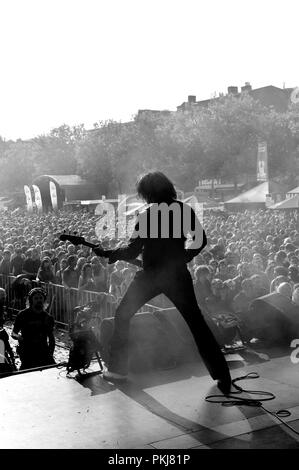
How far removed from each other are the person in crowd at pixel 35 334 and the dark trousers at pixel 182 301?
7.48ft

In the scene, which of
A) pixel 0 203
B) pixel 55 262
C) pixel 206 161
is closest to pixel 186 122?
pixel 206 161

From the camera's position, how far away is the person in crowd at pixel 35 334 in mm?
6742

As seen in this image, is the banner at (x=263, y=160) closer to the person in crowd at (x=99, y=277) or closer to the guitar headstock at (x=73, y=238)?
the person in crowd at (x=99, y=277)

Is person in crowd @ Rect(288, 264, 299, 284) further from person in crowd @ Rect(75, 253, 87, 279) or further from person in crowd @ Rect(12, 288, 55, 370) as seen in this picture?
person in crowd @ Rect(12, 288, 55, 370)

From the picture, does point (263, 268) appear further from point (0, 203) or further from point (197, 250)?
point (0, 203)

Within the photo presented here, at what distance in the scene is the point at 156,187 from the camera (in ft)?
15.4

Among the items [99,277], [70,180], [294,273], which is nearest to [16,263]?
[99,277]

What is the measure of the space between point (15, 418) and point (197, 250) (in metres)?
1.87

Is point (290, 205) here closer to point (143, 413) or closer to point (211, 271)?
point (211, 271)

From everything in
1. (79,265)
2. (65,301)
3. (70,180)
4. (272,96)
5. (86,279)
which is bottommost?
(65,301)

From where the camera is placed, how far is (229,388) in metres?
4.71

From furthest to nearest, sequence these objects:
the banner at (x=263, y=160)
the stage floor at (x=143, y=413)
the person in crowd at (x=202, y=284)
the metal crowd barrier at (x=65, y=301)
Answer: the banner at (x=263, y=160) < the metal crowd barrier at (x=65, y=301) < the person in crowd at (x=202, y=284) < the stage floor at (x=143, y=413)

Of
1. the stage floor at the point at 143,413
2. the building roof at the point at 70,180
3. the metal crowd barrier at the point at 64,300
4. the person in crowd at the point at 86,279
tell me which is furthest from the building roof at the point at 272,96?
the stage floor at the point at 143,413

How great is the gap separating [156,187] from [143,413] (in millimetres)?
1706
